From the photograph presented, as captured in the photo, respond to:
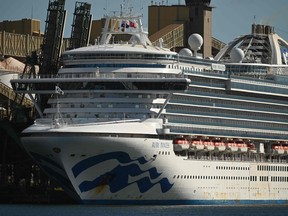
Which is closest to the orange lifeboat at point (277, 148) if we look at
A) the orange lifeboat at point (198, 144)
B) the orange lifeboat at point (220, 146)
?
the orange lifeboat at point (220, 146)

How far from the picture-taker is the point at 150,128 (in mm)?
94812

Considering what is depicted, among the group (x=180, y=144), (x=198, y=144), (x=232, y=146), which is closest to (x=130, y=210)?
(x=180, y=144)

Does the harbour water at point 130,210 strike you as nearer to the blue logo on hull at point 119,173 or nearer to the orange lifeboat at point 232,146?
the blue logo on hull at point 119,173

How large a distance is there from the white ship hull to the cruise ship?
6cm

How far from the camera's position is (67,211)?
9162cm

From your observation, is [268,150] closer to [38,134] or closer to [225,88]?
[225,88]

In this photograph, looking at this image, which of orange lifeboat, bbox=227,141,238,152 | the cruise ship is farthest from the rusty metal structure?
orange lifeboat, bbox=227,141,238,152

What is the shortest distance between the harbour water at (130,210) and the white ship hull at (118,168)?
A: 1.06 m

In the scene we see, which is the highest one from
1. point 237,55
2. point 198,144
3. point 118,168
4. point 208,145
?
point 237,55

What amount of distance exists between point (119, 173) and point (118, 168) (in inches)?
14.5

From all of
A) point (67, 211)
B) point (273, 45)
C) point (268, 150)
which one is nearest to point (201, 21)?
point (273, 45)

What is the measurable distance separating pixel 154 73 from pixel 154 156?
5902 millimetres

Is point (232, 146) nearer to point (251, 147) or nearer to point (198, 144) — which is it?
point (251, 147)

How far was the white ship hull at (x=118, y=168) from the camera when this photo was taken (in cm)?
9269
